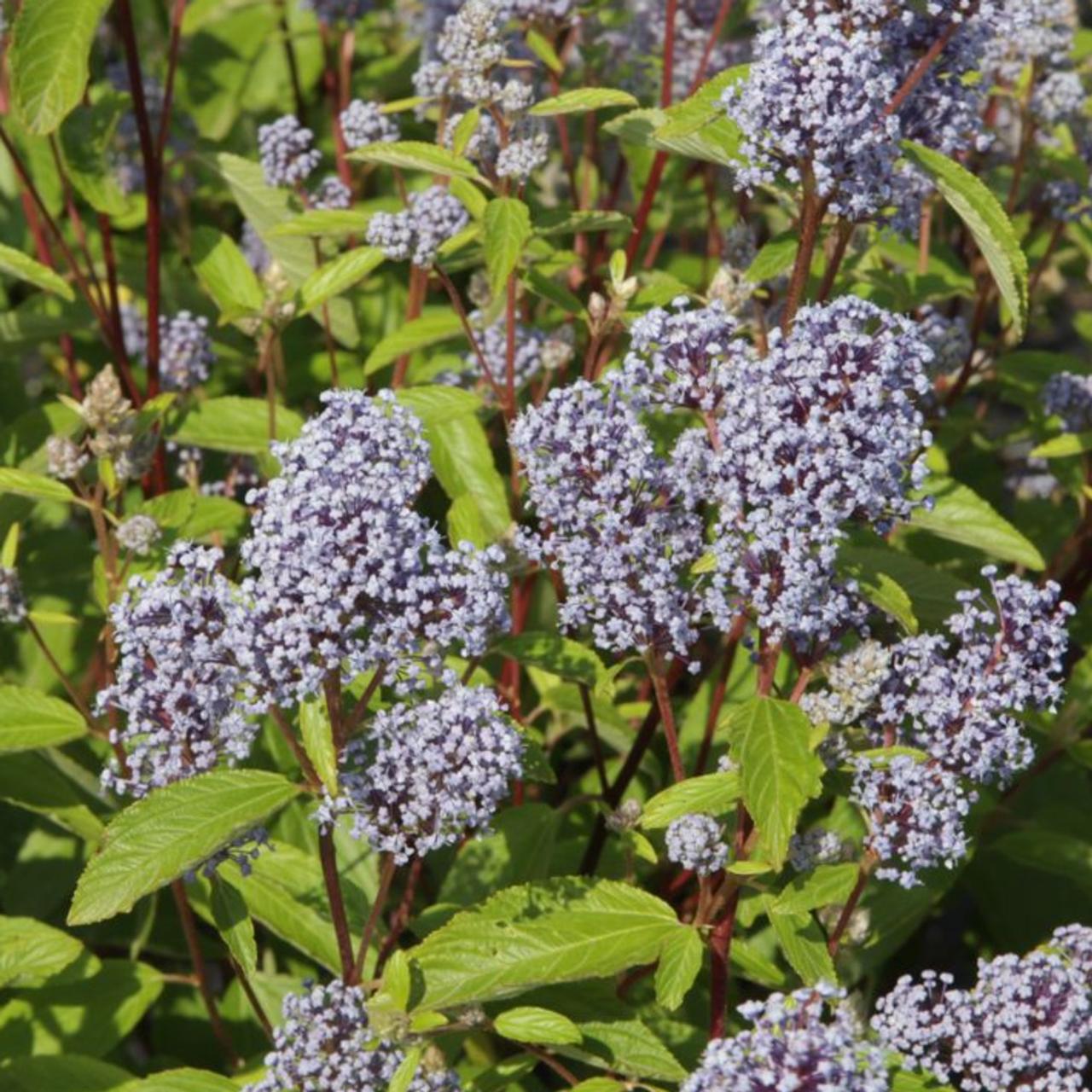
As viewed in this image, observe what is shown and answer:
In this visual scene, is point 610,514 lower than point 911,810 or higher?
higher

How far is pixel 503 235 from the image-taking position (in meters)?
3.95

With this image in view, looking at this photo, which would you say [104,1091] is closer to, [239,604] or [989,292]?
[239,604]

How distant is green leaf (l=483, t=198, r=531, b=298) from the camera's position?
12.8 ft

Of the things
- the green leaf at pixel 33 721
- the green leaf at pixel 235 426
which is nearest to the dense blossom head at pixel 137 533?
the green leaf at pixel 33 721

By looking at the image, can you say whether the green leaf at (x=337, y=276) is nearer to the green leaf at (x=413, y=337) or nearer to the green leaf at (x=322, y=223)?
the green leaf at (x=322, y=223)

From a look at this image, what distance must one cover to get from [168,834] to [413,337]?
1887mm

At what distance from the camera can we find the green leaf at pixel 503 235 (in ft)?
12.8

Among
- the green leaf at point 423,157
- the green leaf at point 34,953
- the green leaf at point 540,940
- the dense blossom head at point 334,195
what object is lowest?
the green leaf at point 34,953

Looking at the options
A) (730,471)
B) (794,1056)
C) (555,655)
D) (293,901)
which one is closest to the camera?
(794,1056)

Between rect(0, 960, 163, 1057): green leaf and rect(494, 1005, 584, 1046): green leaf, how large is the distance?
1.48 metres

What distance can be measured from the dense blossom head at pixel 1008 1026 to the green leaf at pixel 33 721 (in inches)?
78.2

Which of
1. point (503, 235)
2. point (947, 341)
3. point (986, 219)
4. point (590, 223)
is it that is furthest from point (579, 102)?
point (947, 341)

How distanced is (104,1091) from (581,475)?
197 cm

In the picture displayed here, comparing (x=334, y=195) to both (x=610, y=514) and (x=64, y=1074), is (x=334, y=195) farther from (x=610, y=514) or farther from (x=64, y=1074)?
(x=64, y=1074)
